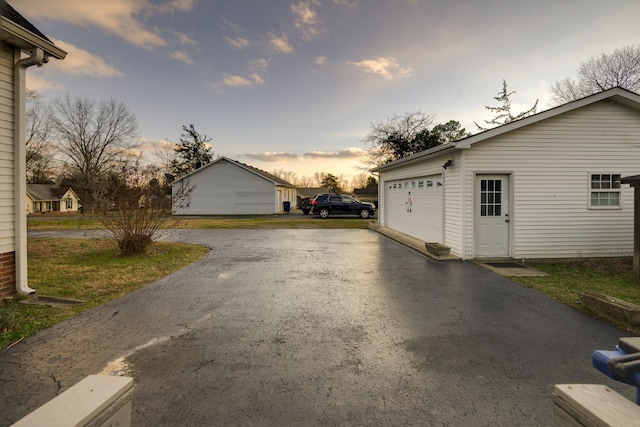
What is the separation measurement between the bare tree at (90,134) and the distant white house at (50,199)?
13.8m

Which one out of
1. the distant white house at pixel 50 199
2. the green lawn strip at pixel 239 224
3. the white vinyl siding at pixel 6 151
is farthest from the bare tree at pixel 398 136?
the distant white house at pixel 50 199

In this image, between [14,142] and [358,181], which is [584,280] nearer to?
[14,142]

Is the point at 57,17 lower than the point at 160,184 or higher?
higher

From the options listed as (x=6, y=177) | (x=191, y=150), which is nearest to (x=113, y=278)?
(x=6, y=177)

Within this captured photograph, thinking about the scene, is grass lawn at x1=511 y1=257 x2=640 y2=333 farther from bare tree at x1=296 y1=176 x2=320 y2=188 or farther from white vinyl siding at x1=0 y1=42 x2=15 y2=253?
bare tree at x1=296 y1=176 x2=320 y2=188

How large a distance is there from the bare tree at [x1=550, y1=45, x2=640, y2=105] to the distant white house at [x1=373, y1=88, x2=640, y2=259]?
23.7m

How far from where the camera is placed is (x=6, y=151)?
17.5 feet

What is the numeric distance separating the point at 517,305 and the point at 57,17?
1101 cm

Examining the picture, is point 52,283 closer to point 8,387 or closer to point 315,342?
point 8,387

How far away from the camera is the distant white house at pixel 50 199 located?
165 ft

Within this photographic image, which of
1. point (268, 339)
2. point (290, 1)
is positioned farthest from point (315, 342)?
point (290, 1)

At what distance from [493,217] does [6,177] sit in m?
11.0

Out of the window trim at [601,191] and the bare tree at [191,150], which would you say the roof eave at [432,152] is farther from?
the bare tree at [191,150]

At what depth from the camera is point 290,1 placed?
12.3 meters
